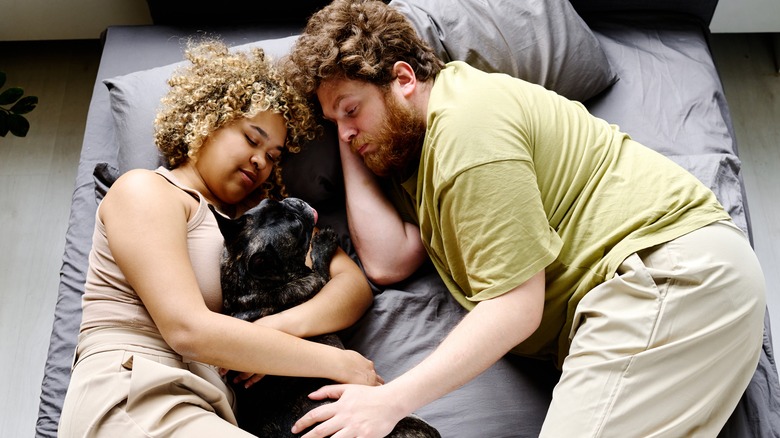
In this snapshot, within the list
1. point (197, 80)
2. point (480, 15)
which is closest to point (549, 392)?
point (480, 15)

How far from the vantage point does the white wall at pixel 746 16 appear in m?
3.34

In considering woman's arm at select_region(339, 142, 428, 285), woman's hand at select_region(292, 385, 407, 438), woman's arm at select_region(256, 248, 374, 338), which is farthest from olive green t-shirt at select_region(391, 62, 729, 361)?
woman's hand at select_region(292, 385, 407, 438)

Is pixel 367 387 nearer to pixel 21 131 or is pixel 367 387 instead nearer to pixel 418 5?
pixel 418 5

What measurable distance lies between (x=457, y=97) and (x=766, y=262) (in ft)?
6.09

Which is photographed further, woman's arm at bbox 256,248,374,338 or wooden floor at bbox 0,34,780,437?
wooden floor at bbox 0,34,780,437

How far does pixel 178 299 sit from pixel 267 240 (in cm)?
28

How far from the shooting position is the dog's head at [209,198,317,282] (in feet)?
6.90

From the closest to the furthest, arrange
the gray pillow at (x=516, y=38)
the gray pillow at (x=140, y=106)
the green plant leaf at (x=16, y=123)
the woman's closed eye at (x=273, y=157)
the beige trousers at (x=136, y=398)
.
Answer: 1. the beige trousers at (x=136, y=398)
2. the woman's closed eye at (x=273, y=157)
3. the gray pillow at (x=140, y=106)
4. the gray pillow at (x=516, y=38)
5. the green plant leaf at (x=16, y=123)

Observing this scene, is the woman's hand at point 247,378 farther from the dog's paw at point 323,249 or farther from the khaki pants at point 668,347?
Answer: the khaki pants at point 668,347

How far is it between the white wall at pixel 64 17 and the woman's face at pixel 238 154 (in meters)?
1.43

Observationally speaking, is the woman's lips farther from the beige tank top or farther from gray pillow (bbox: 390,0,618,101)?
gray pillow (bbox: 390,0,618,101)

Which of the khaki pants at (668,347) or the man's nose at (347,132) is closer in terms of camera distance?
the khaki pants at (668,347)

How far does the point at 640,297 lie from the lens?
6.67 ft

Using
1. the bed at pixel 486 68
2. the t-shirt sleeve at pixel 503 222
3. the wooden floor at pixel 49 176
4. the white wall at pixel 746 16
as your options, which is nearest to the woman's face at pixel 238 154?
the bed at pixel 486 68
